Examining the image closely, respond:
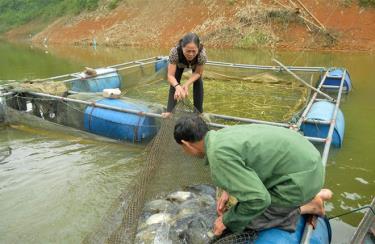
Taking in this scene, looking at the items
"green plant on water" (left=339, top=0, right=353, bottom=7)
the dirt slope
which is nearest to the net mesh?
the dirt slope

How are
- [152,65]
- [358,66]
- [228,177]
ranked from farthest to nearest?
[358,66] < [152,65] < [228,177]

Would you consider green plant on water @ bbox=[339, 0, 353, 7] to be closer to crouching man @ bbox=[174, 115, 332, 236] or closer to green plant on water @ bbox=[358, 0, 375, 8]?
green plant on water @ bbox=[358, 0, 375, 8]

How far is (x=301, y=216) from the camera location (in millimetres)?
2818

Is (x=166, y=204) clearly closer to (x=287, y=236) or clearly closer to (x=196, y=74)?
(x=287, y=236)

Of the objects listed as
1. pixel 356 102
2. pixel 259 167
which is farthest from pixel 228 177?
pixel 356 102

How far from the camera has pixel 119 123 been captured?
20.9 feet

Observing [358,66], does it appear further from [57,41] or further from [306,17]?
[57,41]

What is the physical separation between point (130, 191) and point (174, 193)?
0.48 metres

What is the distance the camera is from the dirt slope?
18266 mm

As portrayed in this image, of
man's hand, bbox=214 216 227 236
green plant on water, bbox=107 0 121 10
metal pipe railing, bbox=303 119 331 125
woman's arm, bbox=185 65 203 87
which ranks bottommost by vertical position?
man's hand, bbox=214 216 227 236

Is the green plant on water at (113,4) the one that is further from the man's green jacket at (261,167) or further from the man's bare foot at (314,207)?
the man's green jacket at (261,167)

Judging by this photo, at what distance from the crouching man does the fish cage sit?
36 cm

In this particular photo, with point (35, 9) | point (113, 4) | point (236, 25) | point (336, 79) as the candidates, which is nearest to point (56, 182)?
point (336, 79)

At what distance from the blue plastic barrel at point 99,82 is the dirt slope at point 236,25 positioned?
11.2 meters
